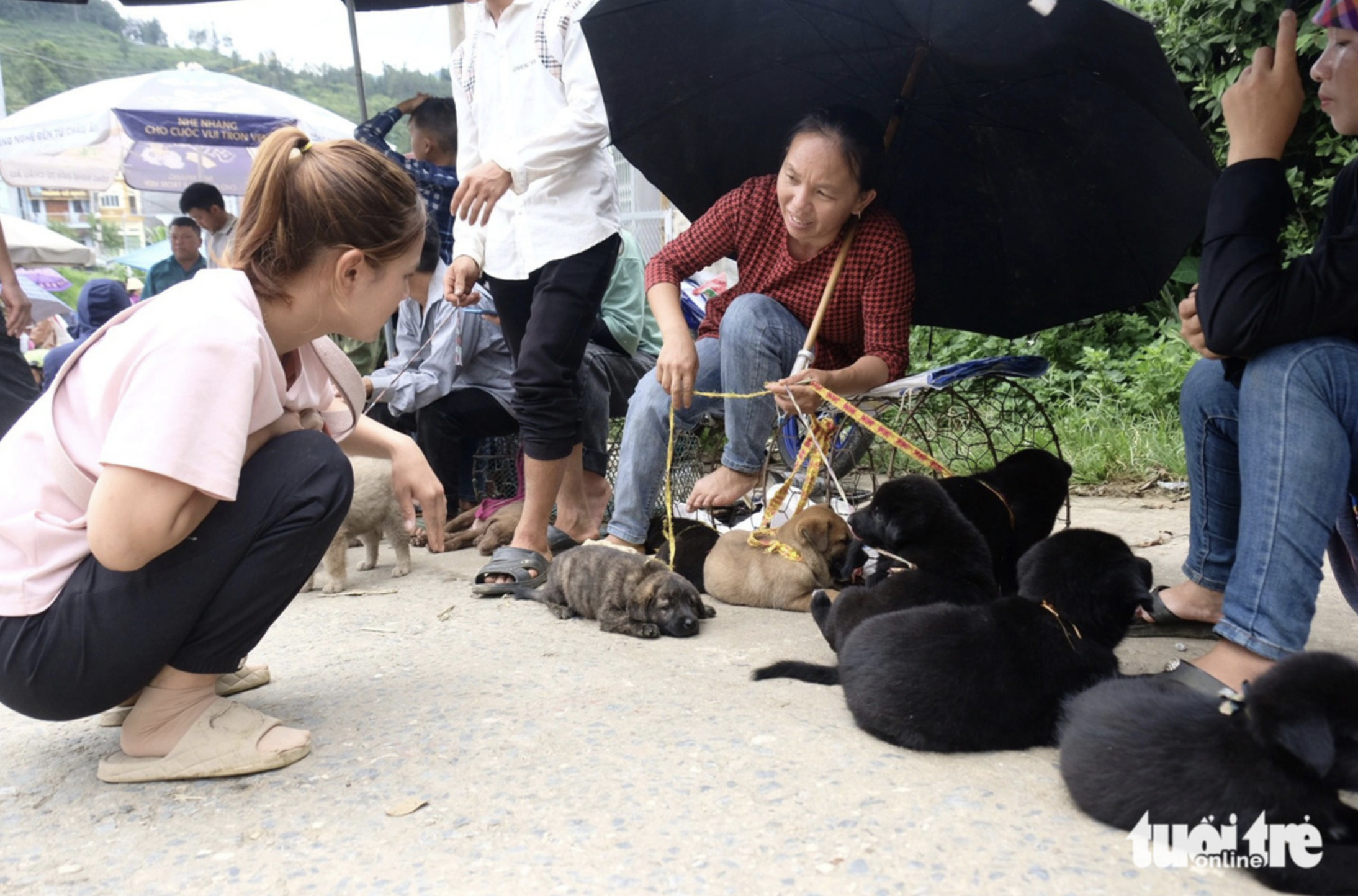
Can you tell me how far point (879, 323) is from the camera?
3752 mm

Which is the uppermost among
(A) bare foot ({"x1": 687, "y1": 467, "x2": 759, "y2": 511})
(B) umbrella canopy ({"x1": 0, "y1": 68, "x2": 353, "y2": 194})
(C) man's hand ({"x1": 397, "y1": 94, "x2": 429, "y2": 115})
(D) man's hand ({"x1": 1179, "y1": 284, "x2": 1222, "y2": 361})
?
(B) umbrella canopy ({"x1": 0, "y1": 68, "x2": 353, "y2": 194})

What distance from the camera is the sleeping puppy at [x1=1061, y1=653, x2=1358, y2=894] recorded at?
5.34 ft

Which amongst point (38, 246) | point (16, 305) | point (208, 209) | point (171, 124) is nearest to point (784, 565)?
point (16, 305)

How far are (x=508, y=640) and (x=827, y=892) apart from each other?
1.79 meters

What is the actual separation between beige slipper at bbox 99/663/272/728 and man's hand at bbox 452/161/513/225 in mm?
1893

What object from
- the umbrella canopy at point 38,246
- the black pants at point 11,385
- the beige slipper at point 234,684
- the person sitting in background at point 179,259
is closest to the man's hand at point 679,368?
the beige slipper at point 234,684

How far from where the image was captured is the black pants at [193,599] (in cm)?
197

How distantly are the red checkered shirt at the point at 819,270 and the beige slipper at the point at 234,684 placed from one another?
6.65 ft

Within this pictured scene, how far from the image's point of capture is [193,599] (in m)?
2.04

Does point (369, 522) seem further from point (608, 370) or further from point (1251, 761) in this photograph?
point (1251, 761)

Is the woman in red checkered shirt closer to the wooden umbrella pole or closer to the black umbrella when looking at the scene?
the wooden umbrella pole

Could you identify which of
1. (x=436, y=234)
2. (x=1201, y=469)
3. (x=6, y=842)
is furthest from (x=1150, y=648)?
(x=436, y=234)

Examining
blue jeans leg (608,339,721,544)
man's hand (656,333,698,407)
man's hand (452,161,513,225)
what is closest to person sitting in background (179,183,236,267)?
man's hand (452,161,513,225)

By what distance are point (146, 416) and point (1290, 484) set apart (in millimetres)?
2414
